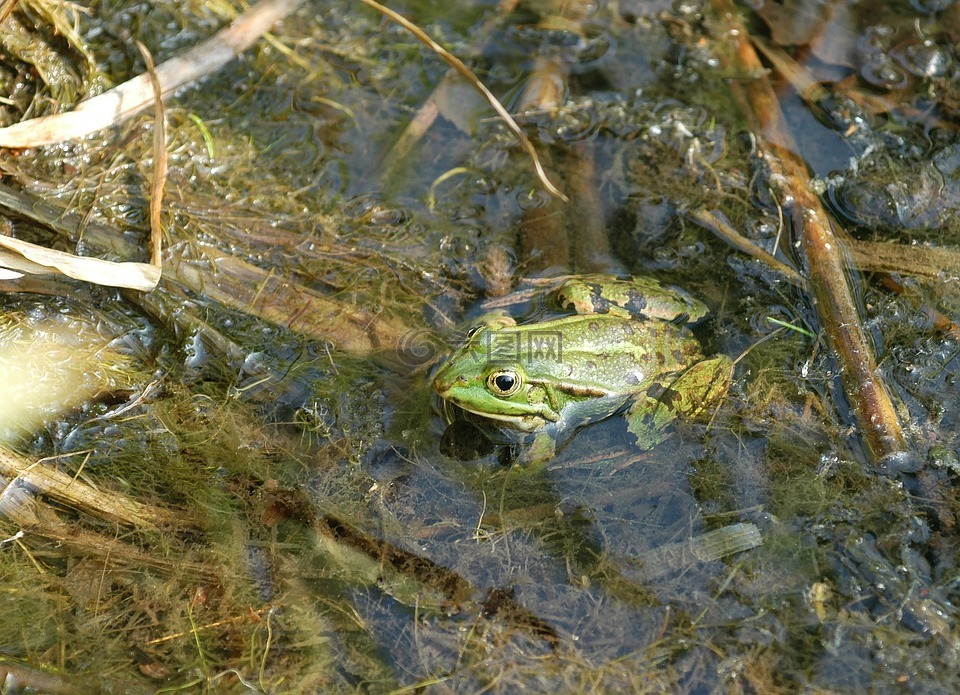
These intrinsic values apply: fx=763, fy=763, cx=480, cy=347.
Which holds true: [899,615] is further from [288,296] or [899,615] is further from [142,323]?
[142,323]

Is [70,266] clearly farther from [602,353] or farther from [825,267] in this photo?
[825,267]

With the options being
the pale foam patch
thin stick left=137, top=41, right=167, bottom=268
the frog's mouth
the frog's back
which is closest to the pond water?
the pale foam patch

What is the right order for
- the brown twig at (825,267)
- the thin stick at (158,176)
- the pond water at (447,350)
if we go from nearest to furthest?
the pond water at (447,350) → the brown twig at (825,267) → the thin stick at (158,176)

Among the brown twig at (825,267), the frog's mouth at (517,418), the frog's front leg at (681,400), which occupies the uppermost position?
the brown twig at (825,267)

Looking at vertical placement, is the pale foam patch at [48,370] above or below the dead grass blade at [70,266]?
below

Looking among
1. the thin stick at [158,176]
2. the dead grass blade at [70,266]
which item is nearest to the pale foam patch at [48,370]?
the dead grass blade at [70,266]

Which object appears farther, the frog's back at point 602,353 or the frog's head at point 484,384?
the frog's back at point 602,353

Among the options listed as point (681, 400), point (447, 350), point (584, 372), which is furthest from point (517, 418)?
Answer: point (681, 400)

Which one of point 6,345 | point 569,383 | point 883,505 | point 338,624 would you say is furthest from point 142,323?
point 883,505

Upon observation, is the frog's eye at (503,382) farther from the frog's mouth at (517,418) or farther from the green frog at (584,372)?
the frog's mouth at (517,418)
